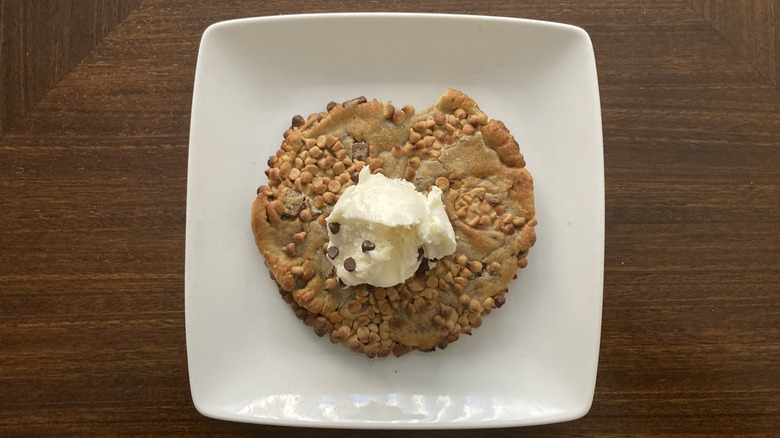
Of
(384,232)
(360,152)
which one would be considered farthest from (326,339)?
(360,152)

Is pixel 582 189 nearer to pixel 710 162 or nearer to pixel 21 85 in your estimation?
pixel 710 162

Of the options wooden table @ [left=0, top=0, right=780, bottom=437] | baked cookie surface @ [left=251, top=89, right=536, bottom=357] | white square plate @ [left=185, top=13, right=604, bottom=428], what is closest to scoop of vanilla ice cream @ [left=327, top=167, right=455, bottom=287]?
baked cookie surface @ [left=251, top=89, right=536, bottom=357]

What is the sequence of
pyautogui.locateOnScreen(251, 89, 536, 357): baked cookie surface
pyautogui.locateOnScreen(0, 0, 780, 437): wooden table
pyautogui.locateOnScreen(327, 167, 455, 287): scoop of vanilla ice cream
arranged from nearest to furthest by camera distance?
pyautogui.locateOnScreen(327, 167, 455, 287): scoop of vanilla ice cream
pyautogui.locateOnScreen(251, 89, 536, 357): baked cookie surface
pyautogui.locateOnScreen(0, 0, 780, 437): wooden table

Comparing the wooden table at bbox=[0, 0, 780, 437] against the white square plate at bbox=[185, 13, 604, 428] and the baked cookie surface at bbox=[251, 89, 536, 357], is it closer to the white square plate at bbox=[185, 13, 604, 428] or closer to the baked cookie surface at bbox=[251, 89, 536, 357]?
the white square plate at bbox=[185, 13, 604, 428]

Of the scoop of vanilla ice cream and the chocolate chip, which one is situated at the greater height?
the chocolate chip

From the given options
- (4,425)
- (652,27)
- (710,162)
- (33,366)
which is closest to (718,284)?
(710,162)

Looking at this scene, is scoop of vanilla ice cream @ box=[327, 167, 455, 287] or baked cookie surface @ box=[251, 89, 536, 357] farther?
baked cookie surface @ box=[251, 89, 536, 357]
